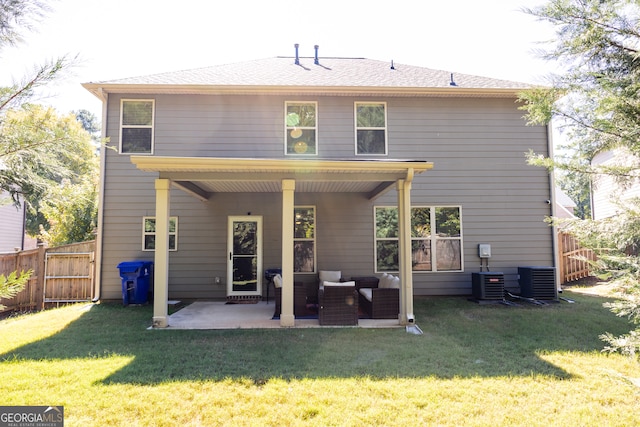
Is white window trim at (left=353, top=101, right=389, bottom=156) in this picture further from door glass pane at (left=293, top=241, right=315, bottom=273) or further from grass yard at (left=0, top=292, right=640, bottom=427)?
grass yard at (left=0, top=292, right=640, bottom=427)

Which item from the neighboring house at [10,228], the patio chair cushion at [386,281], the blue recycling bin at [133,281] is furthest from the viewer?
the neighboring house at [10,228]

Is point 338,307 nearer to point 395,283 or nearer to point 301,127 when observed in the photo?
point 395,283

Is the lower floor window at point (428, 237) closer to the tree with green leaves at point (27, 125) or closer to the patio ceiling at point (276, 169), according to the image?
the patio ceiling at point (276, 169)

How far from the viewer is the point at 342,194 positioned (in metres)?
8.42

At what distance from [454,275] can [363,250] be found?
2314 mm

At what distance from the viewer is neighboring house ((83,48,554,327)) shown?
816cm

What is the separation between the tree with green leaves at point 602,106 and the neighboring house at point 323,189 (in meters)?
4.70

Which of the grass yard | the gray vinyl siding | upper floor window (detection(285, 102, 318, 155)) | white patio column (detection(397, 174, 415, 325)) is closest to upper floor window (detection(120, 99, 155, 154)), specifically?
the gray vinyl siding

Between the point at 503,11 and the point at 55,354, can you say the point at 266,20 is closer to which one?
the point at 503,11

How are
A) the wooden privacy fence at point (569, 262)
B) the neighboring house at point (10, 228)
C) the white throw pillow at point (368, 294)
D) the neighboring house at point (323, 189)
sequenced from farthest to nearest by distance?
the neighboring house at point (10, 228) < the wooden privacy fence at point (569, 262) < the neighboring house at point (323, 189) < the white throw pillow at point (368, 294)

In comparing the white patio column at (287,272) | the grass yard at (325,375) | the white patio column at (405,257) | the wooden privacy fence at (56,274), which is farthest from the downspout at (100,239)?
the white patio column at (405,257)

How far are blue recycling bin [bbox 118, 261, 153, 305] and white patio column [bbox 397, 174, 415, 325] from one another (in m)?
5.59

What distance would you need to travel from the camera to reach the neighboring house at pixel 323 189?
8164 mm

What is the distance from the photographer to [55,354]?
4.41m
